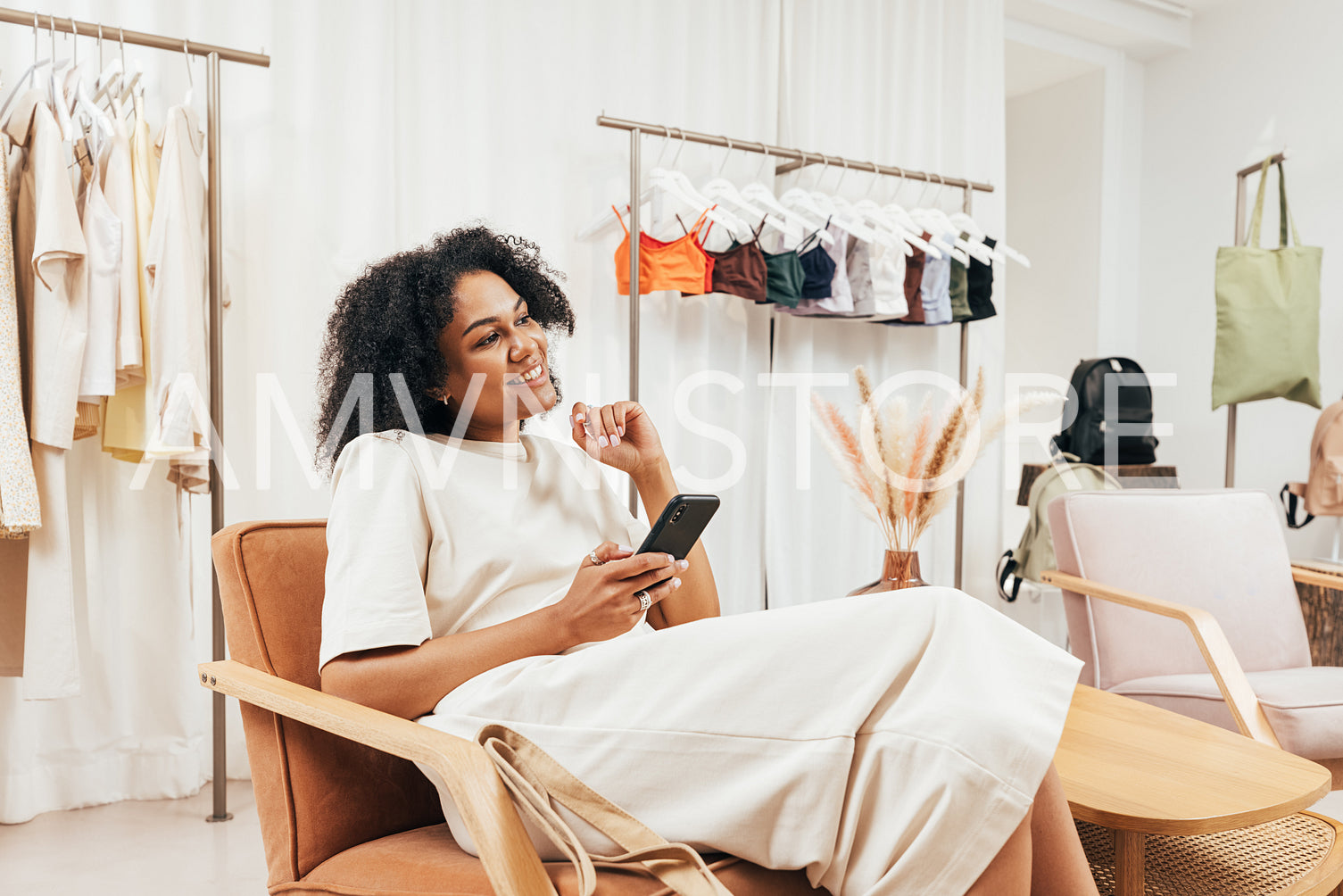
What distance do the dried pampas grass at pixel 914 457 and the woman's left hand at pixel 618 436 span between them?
86cm

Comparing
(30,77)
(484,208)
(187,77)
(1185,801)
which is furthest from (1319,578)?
(30,77)

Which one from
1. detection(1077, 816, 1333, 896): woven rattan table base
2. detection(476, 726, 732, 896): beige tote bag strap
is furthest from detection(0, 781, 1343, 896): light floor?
detection(476, 726, 732, 896): beige tote bag strap

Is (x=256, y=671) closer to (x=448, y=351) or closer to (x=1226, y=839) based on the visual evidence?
(x=448, y=351)

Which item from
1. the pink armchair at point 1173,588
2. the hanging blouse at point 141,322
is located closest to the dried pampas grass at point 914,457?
the pink armchair at point 1173,588

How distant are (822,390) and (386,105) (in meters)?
1.68

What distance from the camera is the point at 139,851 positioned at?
2068 mm

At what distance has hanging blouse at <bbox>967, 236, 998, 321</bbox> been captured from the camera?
337cm

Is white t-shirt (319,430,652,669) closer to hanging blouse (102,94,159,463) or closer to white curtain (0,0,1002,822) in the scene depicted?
hanging blouse (102,94,159,463)

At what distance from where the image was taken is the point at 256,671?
1212 mm

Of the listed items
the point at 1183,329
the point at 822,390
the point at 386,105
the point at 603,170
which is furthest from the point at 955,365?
the point at 386,105

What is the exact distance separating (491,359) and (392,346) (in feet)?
0.49

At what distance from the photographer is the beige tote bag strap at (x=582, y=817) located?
3.10ft

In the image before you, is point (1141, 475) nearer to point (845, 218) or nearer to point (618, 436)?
point (845, 218)

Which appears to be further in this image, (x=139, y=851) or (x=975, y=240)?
(x=975, y=240)
